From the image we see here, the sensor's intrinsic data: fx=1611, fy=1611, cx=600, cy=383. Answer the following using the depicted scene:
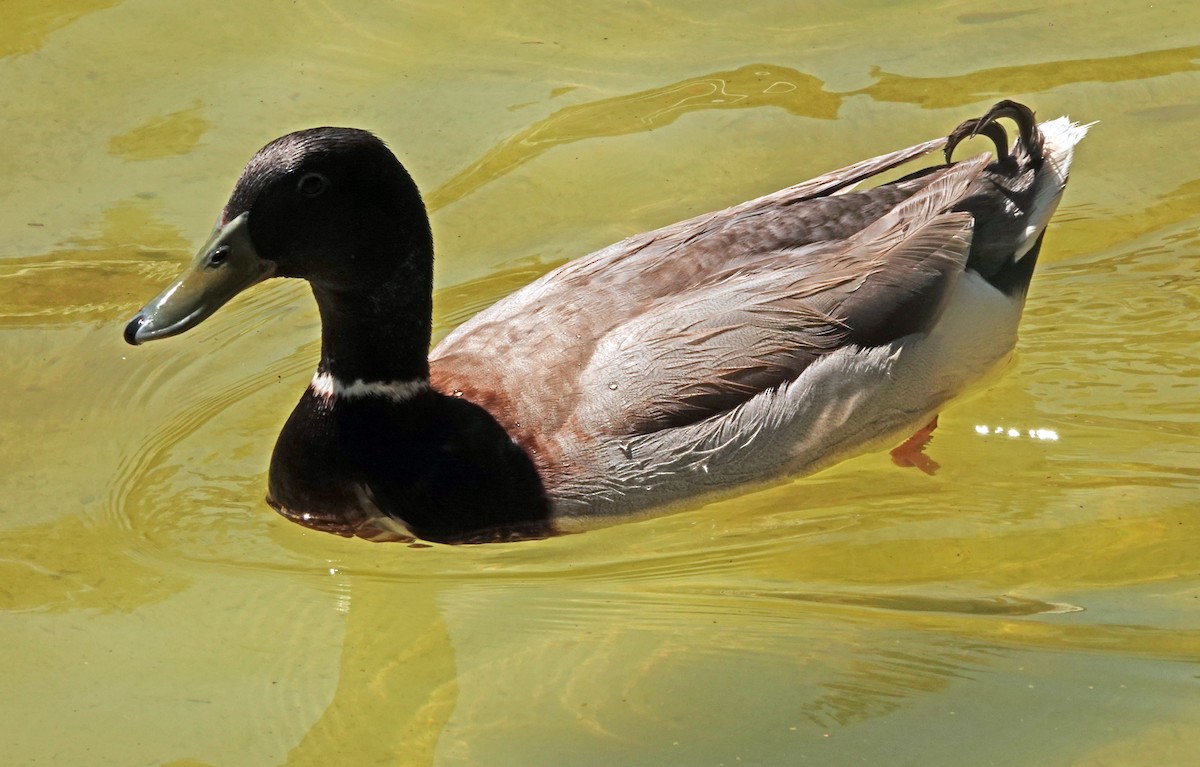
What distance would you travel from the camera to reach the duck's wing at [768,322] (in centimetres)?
511

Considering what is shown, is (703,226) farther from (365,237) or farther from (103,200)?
(103,200)

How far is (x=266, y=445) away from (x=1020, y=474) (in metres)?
2.65

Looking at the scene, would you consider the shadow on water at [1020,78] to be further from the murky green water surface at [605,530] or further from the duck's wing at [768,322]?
the duck's wing at [768,322]

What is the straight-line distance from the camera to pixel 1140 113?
7.13 m

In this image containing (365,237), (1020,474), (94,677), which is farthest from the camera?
(1020,474)

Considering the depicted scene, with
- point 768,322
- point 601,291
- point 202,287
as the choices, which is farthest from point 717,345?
point 202,287

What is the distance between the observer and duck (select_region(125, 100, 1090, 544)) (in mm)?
4926

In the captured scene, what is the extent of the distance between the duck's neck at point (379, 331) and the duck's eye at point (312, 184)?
1.24 ft

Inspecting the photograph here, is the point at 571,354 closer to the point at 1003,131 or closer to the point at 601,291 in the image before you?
the point at 601,291

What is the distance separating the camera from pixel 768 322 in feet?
17.1


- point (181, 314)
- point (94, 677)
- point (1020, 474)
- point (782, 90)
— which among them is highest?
point (782, 90)

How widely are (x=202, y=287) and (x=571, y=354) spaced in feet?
3.83

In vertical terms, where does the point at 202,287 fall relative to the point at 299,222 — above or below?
below

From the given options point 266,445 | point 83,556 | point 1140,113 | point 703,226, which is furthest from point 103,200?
point 1140,113
